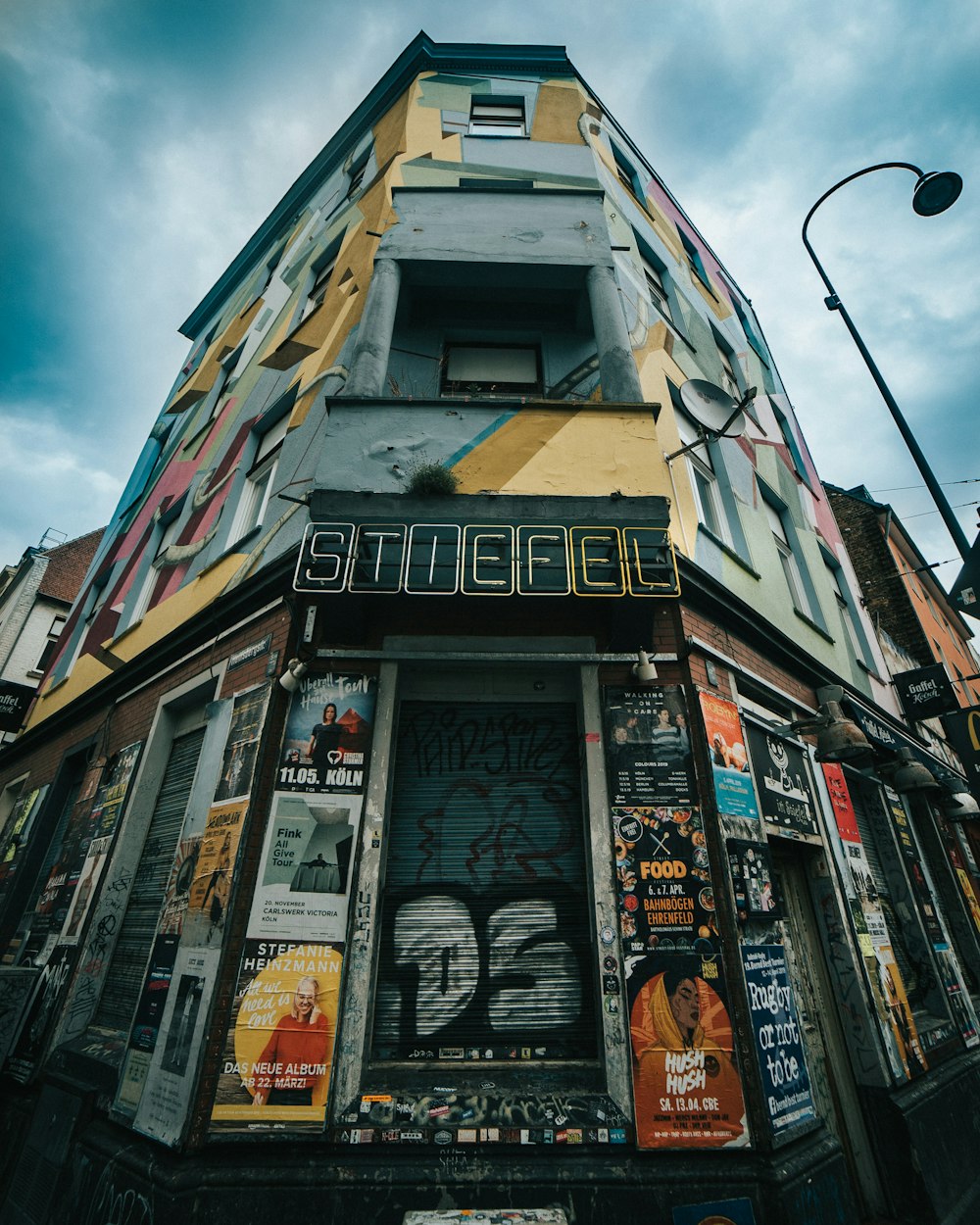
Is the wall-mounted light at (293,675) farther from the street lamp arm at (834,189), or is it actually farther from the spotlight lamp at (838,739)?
the street lamp arm at (834,189)

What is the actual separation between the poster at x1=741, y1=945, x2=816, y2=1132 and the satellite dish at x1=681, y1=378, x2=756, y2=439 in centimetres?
556

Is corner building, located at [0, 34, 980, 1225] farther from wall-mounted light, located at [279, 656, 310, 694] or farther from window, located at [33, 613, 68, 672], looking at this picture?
window, located at [33, 613, 68, 672]

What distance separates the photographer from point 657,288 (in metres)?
10.2

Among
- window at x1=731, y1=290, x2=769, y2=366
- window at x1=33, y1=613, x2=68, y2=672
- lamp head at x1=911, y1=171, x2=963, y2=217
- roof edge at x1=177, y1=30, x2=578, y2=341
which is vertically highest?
roof edge at x1=177, y1=30, x2=578, y2=341

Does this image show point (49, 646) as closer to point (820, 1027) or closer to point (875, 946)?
point (820, 1027)

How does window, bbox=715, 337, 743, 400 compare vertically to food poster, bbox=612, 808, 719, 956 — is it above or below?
above

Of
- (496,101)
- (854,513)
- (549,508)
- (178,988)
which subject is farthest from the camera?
(854,513)

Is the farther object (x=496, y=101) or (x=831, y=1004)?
(x=496, y=101)

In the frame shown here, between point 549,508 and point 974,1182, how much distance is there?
8.05 m

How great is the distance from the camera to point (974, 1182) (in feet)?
19.0

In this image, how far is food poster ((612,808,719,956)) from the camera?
4.38 meters

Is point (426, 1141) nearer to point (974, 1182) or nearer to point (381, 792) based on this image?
point (381, 792)

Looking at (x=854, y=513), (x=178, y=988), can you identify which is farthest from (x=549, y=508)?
(x=854, y=513)

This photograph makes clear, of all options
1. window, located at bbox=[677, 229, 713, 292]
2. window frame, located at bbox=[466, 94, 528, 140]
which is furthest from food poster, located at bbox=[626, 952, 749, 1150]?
window frame, located at bbox=[466, 94, 528, 140]
